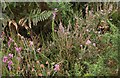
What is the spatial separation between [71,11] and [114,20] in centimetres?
45

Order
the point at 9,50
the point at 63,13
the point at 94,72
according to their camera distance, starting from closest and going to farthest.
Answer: the point at 94,72, the point at 9,50, the point at 63,13

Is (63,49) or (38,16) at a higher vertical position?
(38,16)

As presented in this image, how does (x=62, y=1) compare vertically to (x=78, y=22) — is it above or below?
above

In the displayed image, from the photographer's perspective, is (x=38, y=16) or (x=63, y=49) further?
(x=38, y=16)

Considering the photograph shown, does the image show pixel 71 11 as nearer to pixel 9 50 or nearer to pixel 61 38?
pixel 61 38

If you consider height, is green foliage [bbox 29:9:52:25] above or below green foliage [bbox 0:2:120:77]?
above

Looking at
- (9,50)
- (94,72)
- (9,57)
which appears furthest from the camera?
(9,50)

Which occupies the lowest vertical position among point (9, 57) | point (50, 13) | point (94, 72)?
point (94, 72)

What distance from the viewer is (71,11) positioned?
3186mm

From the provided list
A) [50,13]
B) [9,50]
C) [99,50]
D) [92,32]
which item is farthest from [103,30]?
[9,50]

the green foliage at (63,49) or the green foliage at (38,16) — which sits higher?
the green foliage at (38,16)

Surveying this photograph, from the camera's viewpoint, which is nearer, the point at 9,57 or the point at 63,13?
the point at 9,57

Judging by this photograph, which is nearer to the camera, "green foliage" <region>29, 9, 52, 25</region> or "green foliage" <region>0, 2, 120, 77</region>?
"green foliage" <region>0, 2, 120, 77</region>

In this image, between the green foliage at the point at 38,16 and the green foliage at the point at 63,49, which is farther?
the green foliage at the point at 38,16
